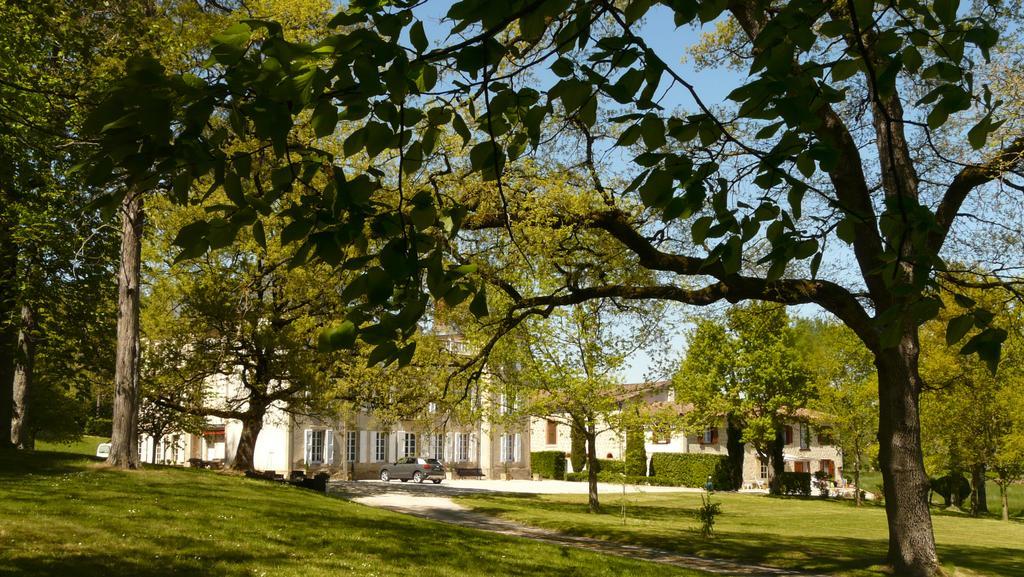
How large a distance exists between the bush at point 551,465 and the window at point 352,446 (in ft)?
52.9

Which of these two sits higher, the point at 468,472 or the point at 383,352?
the point at 383,352

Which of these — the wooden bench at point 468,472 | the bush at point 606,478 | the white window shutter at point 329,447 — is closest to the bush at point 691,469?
the bush at point 606,478

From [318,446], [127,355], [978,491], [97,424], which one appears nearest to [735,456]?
[978,491]

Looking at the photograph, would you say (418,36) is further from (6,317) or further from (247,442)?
(247,442)

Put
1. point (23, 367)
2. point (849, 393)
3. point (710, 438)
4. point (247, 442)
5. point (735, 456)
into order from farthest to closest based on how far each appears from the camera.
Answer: point (710, 438) < point (735, 456) < point (849, 393) < point (247, 442) < point (23, 367)

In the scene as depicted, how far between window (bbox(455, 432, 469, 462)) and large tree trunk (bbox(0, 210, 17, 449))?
Answer: 33.3m

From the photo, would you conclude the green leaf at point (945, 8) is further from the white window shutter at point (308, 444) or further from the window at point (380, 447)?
the window at point (380, 447)

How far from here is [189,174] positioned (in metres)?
2.85

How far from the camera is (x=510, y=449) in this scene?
178ft

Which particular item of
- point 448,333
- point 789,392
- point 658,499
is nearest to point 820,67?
point 448,333

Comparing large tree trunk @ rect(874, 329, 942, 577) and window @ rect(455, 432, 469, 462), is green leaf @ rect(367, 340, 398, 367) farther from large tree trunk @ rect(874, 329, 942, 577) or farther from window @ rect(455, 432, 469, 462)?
window @ rect(455, 432, 469, 462)

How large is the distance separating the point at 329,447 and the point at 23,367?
23969mm

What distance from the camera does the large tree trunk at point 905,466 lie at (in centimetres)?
1255

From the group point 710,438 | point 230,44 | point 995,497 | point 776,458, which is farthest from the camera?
point 710,438
